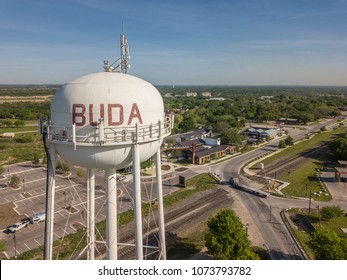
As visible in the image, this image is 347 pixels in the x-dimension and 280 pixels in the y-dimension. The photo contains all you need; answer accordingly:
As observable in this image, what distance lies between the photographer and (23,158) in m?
62.9

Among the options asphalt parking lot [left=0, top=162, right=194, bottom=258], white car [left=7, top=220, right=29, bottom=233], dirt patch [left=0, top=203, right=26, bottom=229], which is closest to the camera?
asphalt parking lot [left=0, top=162, right=194, bottom=258]

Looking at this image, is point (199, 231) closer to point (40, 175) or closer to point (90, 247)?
point (90, 247)

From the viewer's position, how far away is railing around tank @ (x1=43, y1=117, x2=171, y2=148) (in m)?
14.0

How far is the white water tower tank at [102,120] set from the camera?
46.2ft

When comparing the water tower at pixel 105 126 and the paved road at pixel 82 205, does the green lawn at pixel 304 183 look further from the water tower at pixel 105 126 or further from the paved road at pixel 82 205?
the water tower at pixel 105 126

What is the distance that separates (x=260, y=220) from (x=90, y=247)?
23.6m

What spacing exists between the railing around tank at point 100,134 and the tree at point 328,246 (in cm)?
1759

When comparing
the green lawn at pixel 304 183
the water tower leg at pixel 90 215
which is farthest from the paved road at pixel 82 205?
the green lawn at pixel 304 183

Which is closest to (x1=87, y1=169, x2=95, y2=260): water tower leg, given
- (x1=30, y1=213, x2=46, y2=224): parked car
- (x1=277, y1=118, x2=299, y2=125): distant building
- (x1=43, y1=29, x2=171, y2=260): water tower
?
(x1=43, y1=29, x2=171, y2=260): water tower

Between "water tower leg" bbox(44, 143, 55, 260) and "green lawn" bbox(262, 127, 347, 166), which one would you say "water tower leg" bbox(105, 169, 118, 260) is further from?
"green lawn" bbox(262, 127, 347, 166)

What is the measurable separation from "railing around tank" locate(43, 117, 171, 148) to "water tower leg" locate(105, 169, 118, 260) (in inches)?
129

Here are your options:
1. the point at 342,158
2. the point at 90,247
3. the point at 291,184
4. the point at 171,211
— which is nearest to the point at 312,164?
the point at 342,158

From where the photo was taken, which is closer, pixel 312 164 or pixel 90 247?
pixel 90 247

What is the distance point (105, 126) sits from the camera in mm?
14125
